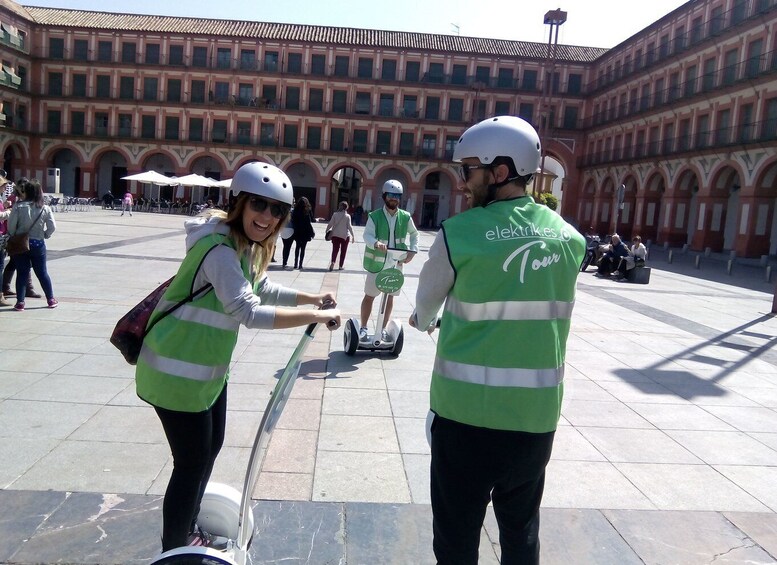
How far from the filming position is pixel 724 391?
6.63 m

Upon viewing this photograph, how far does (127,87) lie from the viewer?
52.0 meters

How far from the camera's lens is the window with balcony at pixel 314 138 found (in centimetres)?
5244

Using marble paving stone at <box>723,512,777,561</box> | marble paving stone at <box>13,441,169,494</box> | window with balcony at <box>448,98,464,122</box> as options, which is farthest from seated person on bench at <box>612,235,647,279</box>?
window with balcony at <box>448,98,464,122</box>

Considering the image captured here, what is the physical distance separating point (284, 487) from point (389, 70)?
5172cm

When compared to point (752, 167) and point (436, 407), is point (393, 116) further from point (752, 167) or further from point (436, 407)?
point (436, 407)

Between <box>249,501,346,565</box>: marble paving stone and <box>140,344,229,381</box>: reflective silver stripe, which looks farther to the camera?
<box>249,501,346,565</box>: marble paving stone

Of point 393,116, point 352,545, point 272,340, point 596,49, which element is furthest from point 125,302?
point 596,49

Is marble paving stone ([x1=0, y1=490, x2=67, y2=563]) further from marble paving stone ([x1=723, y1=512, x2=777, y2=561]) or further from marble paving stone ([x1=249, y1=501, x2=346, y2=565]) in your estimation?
marble paving stone ([x1=723, y1=512, x2=777, y2=561])

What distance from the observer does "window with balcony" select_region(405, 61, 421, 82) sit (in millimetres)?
52406

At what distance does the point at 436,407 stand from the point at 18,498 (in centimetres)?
253

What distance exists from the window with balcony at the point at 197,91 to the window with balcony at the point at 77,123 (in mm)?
8487

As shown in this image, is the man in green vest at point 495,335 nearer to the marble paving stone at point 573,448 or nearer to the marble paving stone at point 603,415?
the marble paving stone at point 573,448

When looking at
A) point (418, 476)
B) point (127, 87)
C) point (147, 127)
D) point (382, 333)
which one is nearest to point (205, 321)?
point (418, 476)

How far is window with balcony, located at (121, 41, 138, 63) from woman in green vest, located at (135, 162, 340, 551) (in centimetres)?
5534
